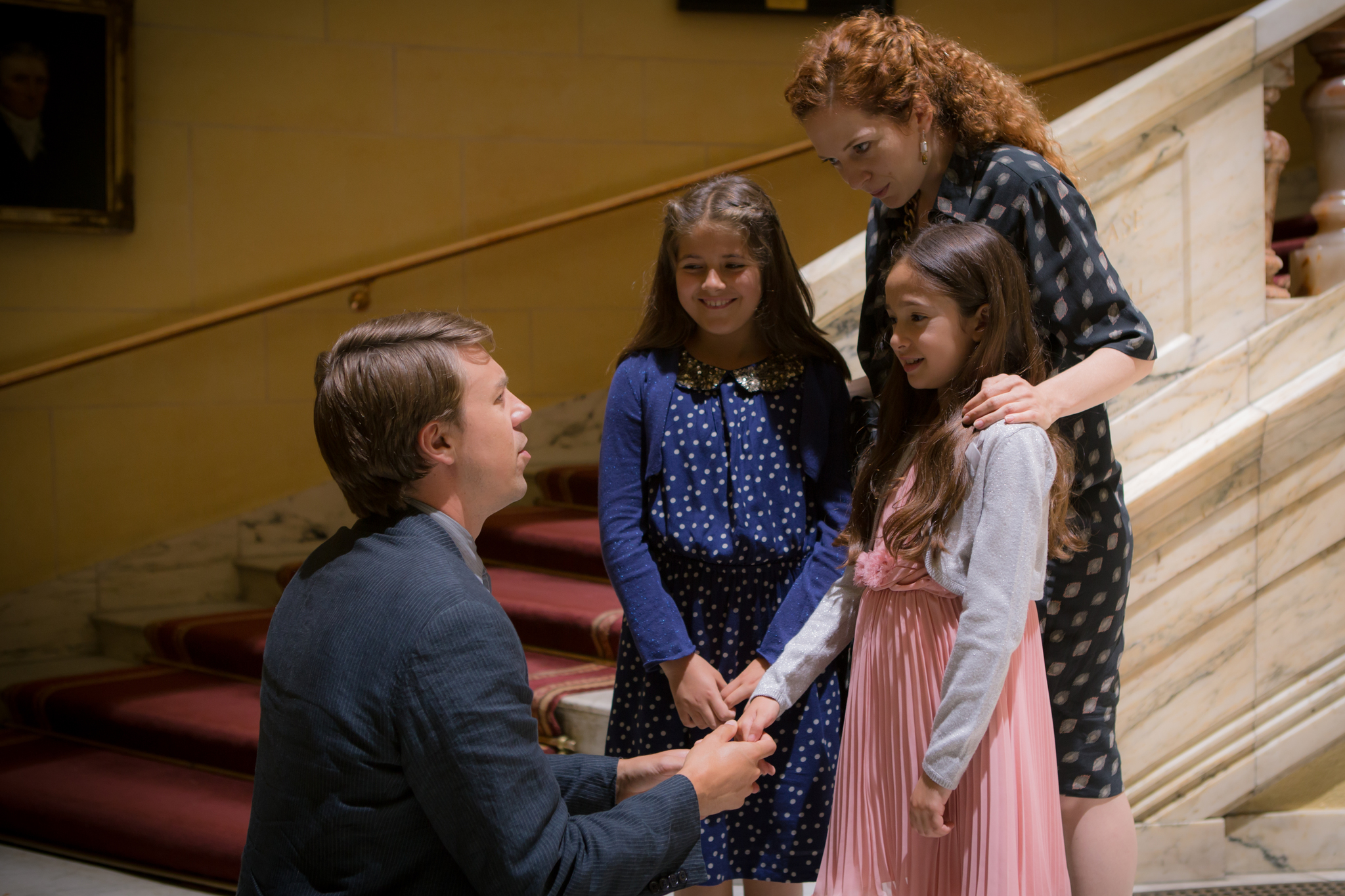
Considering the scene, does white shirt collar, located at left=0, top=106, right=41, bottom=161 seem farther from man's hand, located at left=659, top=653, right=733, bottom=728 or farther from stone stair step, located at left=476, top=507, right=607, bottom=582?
man's hand, located at left=659, top=653, right=733, bottom=728

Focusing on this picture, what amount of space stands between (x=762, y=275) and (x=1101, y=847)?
1.06 m

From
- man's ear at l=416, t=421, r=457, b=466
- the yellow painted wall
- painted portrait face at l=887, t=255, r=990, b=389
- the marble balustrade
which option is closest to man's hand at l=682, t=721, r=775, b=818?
man's ear at l=416, t=421, r=457, b=466

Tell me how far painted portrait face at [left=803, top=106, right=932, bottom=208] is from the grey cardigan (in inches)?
19.1

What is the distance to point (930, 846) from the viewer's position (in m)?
1.54

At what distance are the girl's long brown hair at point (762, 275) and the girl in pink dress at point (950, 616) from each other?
32 centimetres

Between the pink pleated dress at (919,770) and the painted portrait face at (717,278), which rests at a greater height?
the painted portrait face at (717,278)

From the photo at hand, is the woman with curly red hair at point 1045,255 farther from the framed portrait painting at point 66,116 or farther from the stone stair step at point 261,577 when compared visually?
the framed portrait painting at point 66,116

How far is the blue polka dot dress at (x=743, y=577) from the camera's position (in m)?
1.87

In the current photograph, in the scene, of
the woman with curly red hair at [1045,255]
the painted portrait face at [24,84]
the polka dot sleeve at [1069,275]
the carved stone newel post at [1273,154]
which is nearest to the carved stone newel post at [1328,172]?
the carved stone newel post at [1273,154]

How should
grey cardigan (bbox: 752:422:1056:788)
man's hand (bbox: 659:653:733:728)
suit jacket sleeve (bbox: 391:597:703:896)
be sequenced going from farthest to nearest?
man's hand (bbox: 659:653:733:728) → grey cardigan (bbox: 752:422:1056:788) → suit jacket sleeve (bbox: 391:597:703:896)

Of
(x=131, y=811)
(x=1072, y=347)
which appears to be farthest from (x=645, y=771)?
(x=131, y=811)

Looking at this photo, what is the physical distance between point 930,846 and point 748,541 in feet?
1.77

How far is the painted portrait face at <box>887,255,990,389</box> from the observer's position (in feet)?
5.11

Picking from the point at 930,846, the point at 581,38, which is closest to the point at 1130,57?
the point at 581,38
